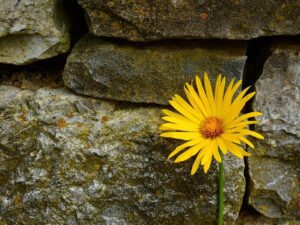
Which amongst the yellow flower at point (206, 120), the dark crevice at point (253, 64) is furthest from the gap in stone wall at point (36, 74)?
the dark crevice at point (253, 64)

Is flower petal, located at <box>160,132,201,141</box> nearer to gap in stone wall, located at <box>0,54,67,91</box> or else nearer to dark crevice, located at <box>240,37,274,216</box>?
dark crevice, located at <box>240,37,274,216</box>

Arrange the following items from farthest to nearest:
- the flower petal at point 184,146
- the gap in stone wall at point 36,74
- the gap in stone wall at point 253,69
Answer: the gap in stone wall at point 36,74
the gap in stone wall at point 253,69
the flower petal at point 184,146

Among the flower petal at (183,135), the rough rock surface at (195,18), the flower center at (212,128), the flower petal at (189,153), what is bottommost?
the flower petal at (189,153)

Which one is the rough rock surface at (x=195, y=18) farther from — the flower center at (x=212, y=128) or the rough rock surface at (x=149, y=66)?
the flower center at (x=212, y=128)

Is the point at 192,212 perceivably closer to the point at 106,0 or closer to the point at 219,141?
the point at 219,141

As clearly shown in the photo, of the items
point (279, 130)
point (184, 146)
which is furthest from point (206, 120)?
point (279, 130)

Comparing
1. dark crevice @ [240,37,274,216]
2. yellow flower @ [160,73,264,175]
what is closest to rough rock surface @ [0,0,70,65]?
yellow flower @ [160,73,264,175]

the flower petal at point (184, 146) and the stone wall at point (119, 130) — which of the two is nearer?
the flower petal at point (184, 146)

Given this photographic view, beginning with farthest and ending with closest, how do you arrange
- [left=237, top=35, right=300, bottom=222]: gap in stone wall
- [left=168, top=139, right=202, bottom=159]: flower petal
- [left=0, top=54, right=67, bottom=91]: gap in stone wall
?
[left=0, top=54, right=67, bottom=91]: gap in stone wall
[left=237, top=35, right=300, bottom=222]: gap in stone wall
[left=168, top=139, right=202, bottom=159]: flower petal
